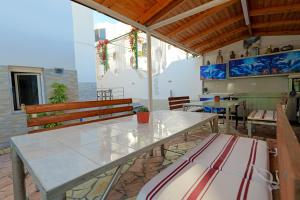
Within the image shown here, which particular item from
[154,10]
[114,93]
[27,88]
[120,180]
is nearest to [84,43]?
[27,88]

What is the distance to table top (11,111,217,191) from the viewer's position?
0.63 meters

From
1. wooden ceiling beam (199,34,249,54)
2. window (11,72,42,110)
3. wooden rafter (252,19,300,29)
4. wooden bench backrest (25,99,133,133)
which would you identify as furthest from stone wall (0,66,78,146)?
wooden rafter (252,19,300,29)

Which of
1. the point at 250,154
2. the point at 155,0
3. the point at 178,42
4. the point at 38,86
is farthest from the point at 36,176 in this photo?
the point at 178,42

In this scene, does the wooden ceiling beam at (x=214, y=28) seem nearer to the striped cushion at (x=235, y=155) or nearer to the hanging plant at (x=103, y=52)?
A: the striped cushion at (x=235, y=155)

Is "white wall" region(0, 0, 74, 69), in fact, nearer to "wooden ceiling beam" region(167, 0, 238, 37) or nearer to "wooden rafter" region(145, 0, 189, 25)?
"wooden rafter" region(145, 0, 189, 25)

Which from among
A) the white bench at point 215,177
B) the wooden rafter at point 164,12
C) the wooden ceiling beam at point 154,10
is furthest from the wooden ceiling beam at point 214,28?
the white bench at point 215,177

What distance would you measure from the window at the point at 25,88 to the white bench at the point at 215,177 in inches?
137

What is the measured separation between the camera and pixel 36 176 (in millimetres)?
616

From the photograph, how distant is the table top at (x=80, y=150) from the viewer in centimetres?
63

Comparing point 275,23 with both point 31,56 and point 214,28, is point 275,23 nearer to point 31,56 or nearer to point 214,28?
point 214,28

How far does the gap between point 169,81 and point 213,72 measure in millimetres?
1824

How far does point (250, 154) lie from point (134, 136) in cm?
90

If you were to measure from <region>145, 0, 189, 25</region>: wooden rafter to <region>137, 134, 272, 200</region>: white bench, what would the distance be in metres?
2.49

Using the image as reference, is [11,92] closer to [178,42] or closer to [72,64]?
[72,64]
